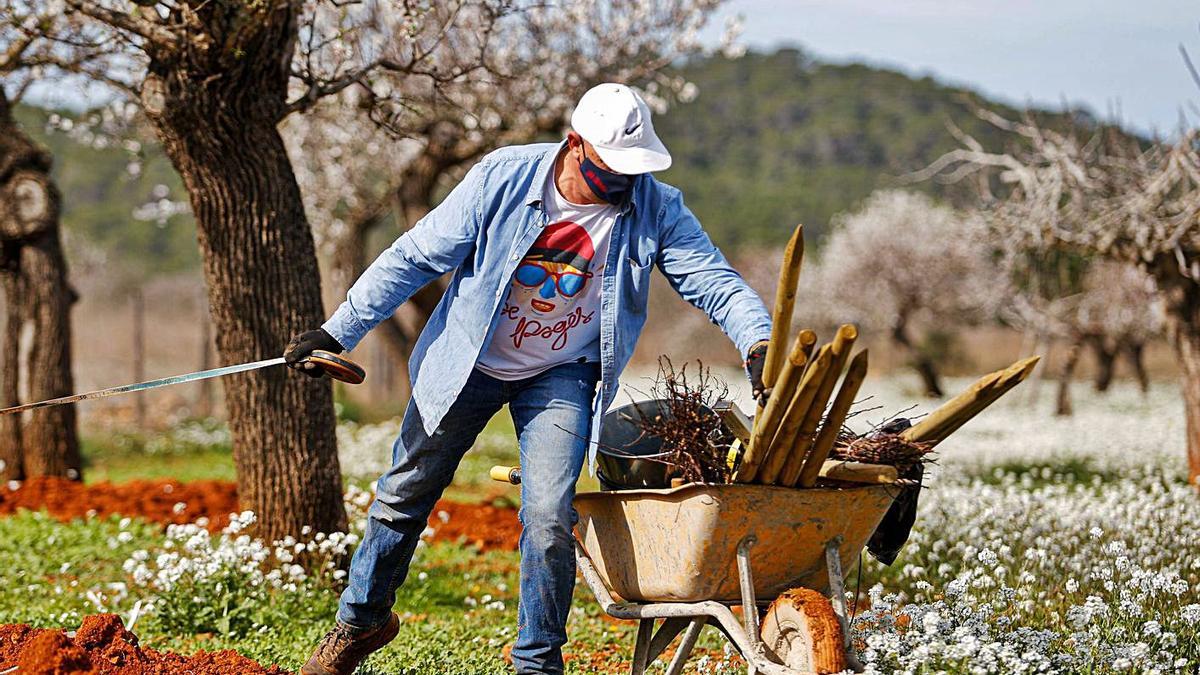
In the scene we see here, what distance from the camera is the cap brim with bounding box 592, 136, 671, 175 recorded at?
141 inches

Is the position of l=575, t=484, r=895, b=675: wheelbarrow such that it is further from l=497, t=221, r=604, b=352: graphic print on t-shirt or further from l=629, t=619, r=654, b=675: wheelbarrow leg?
l=497, t=221, r=604, b=352: graphic print on t-shirt

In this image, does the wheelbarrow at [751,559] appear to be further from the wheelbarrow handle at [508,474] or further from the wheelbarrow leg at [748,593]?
the wheelbarrow handle at [508,474]

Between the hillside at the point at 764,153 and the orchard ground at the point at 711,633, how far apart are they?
41239 millimetres

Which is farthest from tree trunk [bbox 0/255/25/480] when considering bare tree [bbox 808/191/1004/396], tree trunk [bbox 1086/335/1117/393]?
tree trunk [bbox 1086/335/1117/393]

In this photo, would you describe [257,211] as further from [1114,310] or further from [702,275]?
[1114,310]

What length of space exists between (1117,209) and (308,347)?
278 inches

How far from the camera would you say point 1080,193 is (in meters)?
9.48

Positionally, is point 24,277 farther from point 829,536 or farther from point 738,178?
point 738,178

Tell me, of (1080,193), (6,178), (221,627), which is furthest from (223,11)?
(1080,193)

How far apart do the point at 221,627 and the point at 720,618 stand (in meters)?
2.61

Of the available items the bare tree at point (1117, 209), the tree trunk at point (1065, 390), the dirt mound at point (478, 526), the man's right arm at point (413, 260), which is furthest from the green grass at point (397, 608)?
the tree trunk at point (1065, 390)

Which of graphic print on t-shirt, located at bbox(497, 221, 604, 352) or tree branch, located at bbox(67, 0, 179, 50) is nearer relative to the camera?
graphic print on t-shirt, located at bbox(497, 221, 604, 352)

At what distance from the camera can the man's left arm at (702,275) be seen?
12.2 feet

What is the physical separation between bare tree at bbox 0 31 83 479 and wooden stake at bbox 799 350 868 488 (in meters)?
8.09
